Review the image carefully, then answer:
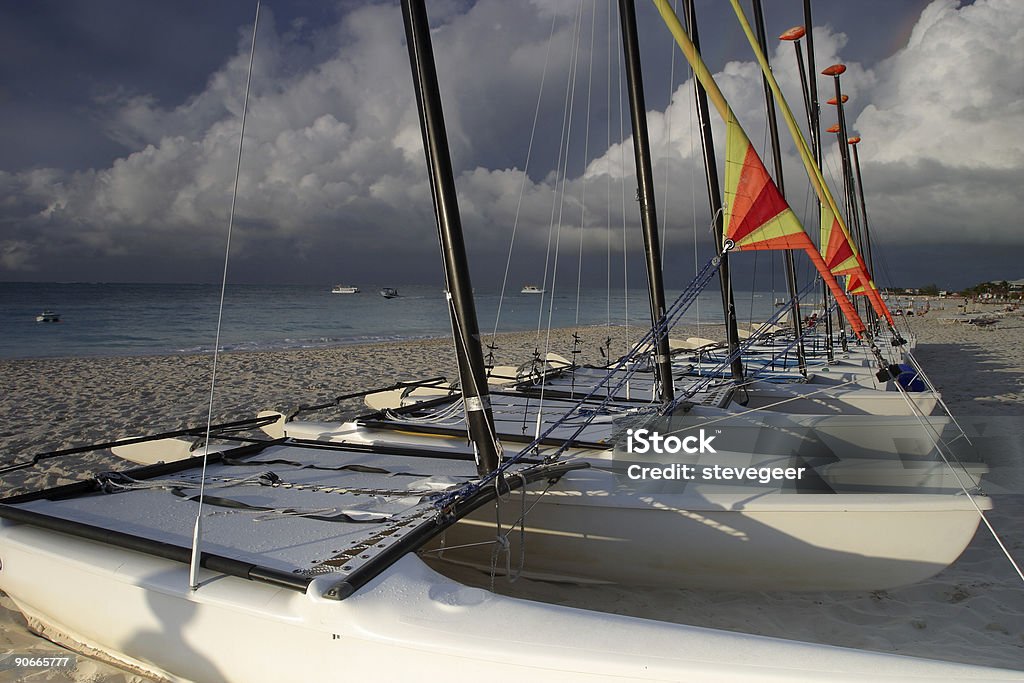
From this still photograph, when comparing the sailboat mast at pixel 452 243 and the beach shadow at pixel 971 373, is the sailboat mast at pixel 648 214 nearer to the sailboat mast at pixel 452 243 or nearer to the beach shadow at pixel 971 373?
the sailboat mast at pixel 452 243

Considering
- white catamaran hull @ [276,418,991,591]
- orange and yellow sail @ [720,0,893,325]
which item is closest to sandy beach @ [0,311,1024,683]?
white catamaran hull @ [276,418,991,591]

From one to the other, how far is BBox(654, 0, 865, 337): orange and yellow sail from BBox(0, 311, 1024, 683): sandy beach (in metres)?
1.96

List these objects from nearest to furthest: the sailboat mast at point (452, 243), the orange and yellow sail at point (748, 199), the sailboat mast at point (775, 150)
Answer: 1. the sailboat mast at point (452, 243)
2. the orange and yellow sail at point (748, 199)
3. the sailboat mast at point (775, 150)

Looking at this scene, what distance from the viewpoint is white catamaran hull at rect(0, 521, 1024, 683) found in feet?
5.93

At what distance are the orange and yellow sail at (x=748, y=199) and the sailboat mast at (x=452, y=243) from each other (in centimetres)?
248

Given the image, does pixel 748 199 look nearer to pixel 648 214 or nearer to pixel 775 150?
pixel 648 214

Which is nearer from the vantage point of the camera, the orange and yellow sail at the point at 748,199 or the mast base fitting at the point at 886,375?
the orange and yellow sail at the point at 748,199

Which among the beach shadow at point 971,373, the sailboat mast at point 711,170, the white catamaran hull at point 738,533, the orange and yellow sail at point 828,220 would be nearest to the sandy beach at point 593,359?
the beach shadow at point 971,373

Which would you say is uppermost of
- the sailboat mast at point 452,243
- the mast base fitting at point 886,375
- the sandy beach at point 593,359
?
the sailboat mast at point 452,243

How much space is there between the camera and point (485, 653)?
190 centimetres

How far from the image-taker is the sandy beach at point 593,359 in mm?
3176

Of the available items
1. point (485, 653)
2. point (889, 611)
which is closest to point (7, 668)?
point (485, 653)

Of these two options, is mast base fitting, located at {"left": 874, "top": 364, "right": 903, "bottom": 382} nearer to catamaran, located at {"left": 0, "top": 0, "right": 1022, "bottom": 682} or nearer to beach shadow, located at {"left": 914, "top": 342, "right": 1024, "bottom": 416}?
beach shadow, located at {"left": 914, "top": 342, "right": 1024, "bottom": 416}

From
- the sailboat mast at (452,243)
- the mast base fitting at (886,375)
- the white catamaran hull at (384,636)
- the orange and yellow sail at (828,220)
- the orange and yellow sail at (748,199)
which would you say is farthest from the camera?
the mast base fitting at (886,375)
